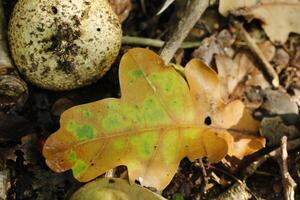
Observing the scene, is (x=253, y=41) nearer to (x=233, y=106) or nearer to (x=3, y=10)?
(x=233, y=106)

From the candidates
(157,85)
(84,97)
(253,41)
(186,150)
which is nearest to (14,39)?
(84,97)

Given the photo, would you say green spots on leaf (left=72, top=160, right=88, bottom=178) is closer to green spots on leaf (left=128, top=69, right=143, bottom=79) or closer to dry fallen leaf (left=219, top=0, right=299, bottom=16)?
green spots on leaf (left=128, top=69, right=143, bottom=79)

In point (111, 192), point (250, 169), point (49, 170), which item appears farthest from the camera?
point (250, 169)

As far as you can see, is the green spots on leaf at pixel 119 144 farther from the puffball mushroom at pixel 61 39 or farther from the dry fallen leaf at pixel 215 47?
the dry fallen leaf at pixel 215 47

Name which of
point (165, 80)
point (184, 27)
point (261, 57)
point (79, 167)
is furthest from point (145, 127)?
point (261, 57)

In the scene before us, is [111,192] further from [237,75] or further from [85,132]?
[237,75]

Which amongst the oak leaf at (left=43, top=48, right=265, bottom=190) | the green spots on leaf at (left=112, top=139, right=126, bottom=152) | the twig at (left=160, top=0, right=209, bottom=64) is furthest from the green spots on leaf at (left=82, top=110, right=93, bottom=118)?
the twig at (left=160, top=0, right=209, bottom=64)
